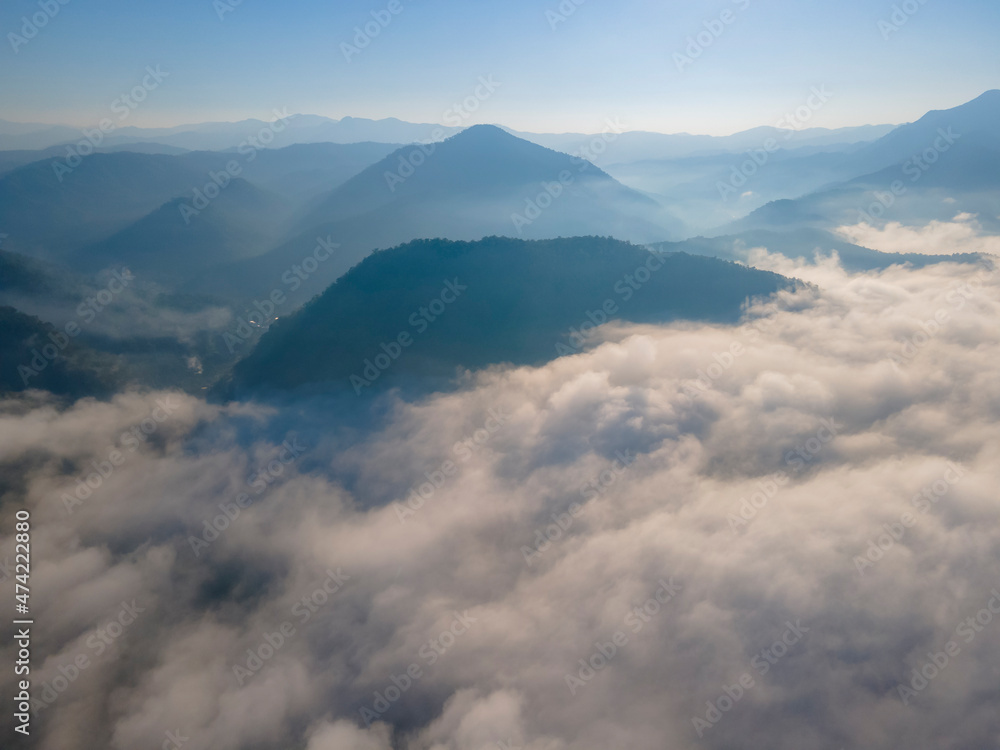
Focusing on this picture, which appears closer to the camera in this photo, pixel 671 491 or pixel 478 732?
pixel 478 732

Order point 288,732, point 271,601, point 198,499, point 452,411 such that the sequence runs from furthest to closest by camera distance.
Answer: point 452,411, point 198,499, point 271,601, point 288,732

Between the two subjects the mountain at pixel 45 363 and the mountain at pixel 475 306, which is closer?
the mountain at pixel 45 363

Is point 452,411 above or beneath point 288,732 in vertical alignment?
above

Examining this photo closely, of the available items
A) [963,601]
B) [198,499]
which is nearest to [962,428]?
[963,601]

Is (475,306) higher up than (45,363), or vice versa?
(475,306)

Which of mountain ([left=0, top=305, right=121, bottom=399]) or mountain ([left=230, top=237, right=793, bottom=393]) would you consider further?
mountain ([left=230, top=237, right=793, bottom=393])

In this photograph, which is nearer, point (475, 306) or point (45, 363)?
point (45, 363)

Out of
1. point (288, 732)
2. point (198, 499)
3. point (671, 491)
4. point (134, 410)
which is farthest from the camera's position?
point (134, 410)

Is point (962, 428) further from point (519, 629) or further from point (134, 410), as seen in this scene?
point (134, 410)
